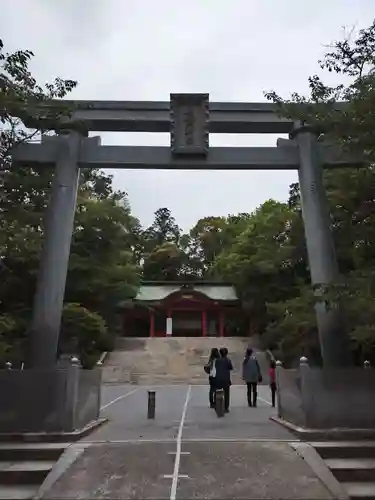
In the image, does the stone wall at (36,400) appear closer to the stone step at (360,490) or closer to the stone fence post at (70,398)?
the stone fence post at (70,398)

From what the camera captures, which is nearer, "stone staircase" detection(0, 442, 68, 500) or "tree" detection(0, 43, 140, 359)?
"stone staircase" detection(0, 442, 68, 500)

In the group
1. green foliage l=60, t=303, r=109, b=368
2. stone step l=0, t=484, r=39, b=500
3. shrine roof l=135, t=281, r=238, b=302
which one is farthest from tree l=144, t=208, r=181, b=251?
stone step l=0, t=484, r=39, b=500

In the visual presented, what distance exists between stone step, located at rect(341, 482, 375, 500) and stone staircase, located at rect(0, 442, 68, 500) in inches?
143

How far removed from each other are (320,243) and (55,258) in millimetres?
5619

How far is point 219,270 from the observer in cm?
5219

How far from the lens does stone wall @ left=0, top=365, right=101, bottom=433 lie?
28.5ft

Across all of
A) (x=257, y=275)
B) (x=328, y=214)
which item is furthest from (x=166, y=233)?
(x=328, y=214)

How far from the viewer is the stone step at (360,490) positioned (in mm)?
6185

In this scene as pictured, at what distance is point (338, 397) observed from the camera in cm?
902

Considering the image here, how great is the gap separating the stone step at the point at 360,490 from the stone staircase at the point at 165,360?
22.3 metres

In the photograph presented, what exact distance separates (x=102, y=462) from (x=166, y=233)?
81.2 m

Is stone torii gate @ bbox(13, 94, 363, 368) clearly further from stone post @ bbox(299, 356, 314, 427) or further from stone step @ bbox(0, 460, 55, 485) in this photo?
stone step @ bbox(0, 460, 55, 485)

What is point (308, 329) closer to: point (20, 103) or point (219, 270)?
point (20, 103)

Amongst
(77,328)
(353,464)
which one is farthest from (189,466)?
(77,328)
